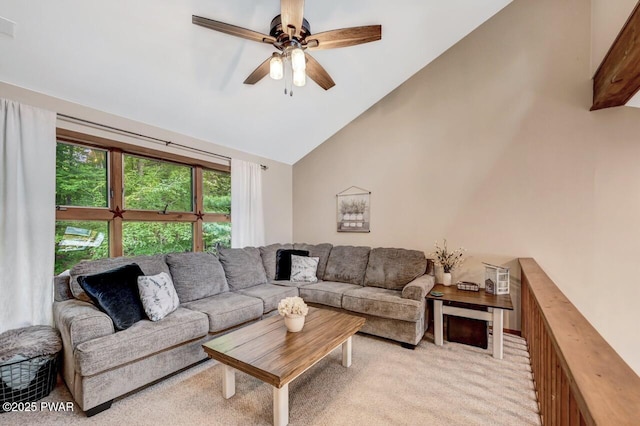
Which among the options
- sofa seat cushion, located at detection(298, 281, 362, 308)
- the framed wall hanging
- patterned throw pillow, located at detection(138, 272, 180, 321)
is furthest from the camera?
the framed wall hanging

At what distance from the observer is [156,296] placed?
235 centimetres

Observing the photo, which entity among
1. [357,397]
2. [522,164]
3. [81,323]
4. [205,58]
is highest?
[205,58]

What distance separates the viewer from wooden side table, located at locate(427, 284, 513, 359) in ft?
8.39

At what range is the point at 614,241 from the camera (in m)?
2.66

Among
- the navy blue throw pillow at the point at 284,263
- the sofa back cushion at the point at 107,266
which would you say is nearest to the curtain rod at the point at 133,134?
the sofa back cushion at the point at 107,266

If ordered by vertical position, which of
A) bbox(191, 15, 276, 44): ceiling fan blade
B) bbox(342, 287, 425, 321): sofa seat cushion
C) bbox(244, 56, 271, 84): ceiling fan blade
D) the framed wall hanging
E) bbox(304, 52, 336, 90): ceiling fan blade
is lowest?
bbox(342, 287, 425, 321): sofa seat cushion

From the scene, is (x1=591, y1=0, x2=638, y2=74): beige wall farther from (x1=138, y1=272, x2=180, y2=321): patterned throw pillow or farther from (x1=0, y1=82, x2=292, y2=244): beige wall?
(x1=138, y1=272, x2=180, y2=321): patterned throw pillow

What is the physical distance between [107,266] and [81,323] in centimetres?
70

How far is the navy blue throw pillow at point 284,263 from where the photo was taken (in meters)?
3.87

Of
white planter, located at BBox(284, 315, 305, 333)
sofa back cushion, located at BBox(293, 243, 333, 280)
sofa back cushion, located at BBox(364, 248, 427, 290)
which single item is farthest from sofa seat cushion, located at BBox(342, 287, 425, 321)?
white planter, located at BBox(284, 315, 305, 333)

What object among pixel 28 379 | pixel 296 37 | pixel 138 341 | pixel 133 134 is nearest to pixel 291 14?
pixel 296 37

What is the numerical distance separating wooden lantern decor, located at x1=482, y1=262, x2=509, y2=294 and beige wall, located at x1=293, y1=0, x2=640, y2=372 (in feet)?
0.78

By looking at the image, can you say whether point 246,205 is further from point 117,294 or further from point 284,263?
point 117,294

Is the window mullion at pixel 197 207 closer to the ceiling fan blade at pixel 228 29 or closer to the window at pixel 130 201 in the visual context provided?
the window at pixel 130 201
